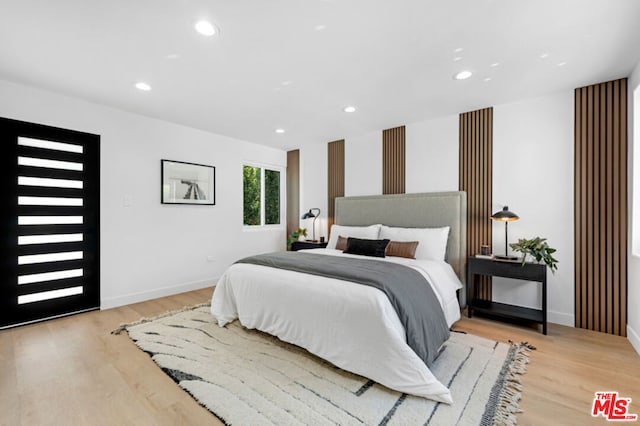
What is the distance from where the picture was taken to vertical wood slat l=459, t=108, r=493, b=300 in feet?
11.2

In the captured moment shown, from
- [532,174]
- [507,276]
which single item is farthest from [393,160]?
[507,276]

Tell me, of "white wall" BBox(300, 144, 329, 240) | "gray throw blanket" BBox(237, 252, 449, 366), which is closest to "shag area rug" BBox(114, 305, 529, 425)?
"gray throw blanket" BBox(237, 252, 449, 366)

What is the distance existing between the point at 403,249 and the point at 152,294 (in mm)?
3268

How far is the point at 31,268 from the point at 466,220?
15.9 feet

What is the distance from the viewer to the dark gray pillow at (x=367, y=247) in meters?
3.33

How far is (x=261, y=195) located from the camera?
539 cm

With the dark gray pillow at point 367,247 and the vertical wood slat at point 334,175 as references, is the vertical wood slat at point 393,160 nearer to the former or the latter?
the vertical wood slat at point 334,175

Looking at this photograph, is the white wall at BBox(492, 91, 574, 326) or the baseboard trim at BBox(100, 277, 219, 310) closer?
the white wall at BBox(492, 91, 574, 326)

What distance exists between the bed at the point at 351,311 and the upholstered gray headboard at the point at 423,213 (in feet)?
0.04

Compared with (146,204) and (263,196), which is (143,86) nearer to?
(146,204)

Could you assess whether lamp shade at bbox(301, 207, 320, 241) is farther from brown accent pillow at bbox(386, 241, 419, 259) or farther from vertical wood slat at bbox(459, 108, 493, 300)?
vertical wood slat at bbox(459, 108, 493, 300)

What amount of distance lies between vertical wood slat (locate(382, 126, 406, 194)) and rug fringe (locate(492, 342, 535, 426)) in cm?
234

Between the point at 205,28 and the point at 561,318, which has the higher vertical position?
the point at 205,28

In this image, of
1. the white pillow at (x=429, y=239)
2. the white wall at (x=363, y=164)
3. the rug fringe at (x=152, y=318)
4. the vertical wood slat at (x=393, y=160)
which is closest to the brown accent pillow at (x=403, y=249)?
the white pillow at (x=429, y=239)
